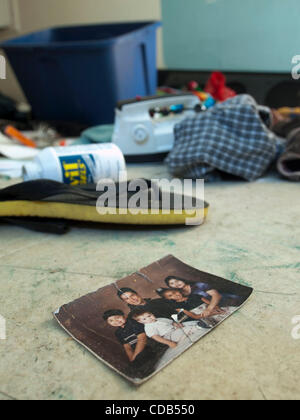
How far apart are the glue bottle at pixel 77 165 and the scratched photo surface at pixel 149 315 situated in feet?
1.29

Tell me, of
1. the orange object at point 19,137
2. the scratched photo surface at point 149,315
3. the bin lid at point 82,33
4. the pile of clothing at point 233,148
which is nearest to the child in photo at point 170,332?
the scratched photo surface at point 149,315

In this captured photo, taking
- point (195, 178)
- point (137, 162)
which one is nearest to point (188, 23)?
point (137, 162)

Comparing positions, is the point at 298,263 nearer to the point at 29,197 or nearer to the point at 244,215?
the point at 244,215

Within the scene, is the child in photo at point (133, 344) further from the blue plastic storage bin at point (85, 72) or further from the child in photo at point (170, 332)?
the blue plastic storage bin at point (85, 72)

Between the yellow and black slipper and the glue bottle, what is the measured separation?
9 cm

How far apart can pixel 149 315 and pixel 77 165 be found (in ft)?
1.74

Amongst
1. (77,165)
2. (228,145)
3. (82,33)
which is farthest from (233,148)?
(82,33)

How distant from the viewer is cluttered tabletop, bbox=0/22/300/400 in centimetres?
55

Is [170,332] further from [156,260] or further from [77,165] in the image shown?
[77,165]

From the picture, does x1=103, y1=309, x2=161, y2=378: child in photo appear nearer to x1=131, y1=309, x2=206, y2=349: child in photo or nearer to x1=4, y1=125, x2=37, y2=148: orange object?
x1=131, y1=309, x2=206, y2=349: child in photo

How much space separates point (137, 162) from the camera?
143cm

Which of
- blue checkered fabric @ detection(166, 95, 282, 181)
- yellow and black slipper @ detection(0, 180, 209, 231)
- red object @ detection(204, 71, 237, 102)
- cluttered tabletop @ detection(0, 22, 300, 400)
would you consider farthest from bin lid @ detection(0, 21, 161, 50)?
yellow and black slipper @ detection(0, 180, 209, 231)

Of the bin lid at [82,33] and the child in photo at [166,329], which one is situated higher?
the bin lid at [82,33]

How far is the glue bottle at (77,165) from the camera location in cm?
106
